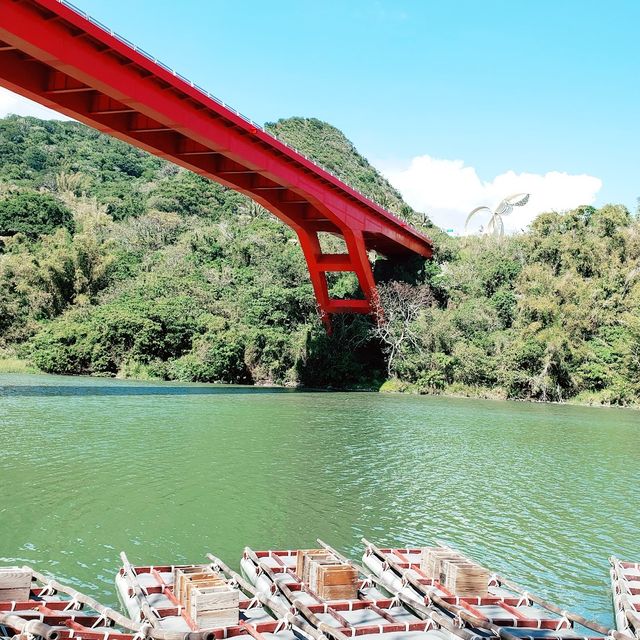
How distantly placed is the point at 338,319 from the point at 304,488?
85.4ft

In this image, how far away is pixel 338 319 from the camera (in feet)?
130

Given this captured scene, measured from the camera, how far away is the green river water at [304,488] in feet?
32.5

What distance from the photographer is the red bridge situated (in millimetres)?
17766

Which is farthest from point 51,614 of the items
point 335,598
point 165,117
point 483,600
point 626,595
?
point 165,117

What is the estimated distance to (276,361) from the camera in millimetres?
39125

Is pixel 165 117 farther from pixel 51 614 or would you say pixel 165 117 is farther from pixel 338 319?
pixel 338 319

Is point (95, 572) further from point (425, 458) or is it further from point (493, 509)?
point (425, 458)

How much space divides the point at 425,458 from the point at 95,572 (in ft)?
33.9

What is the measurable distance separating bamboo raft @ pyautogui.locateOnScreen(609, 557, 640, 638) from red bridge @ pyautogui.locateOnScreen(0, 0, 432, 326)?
16.8 m

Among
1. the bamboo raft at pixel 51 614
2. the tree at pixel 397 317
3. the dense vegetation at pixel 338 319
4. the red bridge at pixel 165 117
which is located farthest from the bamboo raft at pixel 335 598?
the tree at pixel 397 317

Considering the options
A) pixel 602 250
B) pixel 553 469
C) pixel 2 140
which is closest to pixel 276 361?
pixel 602 250

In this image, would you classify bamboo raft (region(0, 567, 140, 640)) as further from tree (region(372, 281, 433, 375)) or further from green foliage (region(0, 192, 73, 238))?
green foliage (region(0, 192, 73, 238))

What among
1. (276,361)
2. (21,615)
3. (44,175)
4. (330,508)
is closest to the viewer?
(21,615)

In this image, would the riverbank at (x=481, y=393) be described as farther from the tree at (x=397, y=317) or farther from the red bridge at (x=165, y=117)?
the red bridge at (x=165, y=117)
